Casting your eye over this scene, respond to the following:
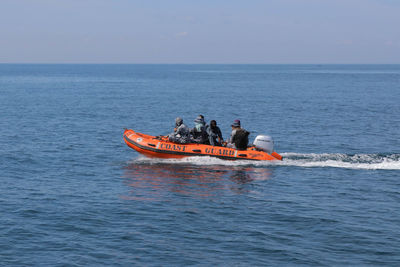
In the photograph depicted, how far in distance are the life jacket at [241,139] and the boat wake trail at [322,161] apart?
76 cm

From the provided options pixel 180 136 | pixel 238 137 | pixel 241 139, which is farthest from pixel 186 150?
pixel 241 139

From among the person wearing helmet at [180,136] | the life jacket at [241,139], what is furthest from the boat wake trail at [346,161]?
the person wearing helmet at [180,136]

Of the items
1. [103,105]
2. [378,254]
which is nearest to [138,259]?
[378,254]

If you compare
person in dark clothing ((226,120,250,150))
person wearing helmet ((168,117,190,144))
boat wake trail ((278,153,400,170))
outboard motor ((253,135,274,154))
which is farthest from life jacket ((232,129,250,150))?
person wearing helmet ((168,117,190,144))

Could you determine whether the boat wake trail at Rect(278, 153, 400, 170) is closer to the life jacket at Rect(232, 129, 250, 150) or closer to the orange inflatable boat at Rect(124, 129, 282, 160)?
the orange inflatable boat at Rect(124, 129, 282, 160)

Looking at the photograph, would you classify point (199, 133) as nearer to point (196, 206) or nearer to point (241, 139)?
point (241, 139)

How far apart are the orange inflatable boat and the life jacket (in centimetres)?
28

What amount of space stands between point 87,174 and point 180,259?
32.8 feet

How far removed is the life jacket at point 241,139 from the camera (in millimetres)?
22703

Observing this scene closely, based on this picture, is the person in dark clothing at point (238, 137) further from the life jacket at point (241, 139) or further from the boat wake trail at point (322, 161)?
the boat wake trail at point (322, 161)

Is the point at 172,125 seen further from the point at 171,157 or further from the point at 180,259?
the point at 180,259

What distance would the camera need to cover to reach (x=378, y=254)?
12.5 metres

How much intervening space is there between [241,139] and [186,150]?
8.46 feet

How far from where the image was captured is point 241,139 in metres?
22.7
